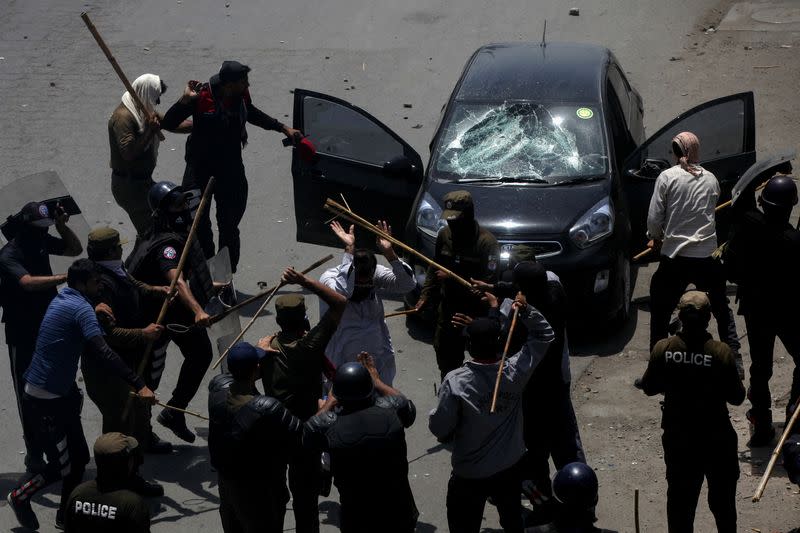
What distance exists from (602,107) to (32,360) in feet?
17.7

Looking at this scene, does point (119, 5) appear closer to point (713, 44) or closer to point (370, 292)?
point (713, 44)

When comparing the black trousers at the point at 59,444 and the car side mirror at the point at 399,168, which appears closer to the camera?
the black trousers at the point at 59,444

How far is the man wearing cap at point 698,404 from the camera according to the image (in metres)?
6.27

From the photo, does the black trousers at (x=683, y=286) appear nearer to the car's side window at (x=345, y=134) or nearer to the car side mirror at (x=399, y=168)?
the car side mirror at (x=399, y=168)

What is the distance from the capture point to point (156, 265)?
8.06 m

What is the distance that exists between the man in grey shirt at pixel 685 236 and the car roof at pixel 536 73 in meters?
1.93

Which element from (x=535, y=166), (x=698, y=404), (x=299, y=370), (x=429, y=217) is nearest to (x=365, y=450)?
(x=299, y=370)

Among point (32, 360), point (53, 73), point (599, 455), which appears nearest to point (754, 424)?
point (599, 455)

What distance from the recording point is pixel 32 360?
7434 mm

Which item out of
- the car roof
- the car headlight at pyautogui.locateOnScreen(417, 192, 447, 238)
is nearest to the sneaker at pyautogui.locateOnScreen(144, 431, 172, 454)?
the car headlight at pyautogui.locateOnScreen(417, 192, 447, 238)

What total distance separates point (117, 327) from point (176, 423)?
1.05m

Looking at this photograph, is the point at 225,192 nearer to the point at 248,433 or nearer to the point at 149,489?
the point at 149,489

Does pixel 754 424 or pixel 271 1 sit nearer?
pixel 754 424

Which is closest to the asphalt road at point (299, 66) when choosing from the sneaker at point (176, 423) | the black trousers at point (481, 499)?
the sneaker at point (176, 423)
